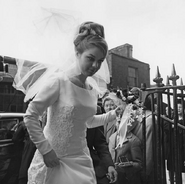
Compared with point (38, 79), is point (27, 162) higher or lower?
lower

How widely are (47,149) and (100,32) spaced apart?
89cm

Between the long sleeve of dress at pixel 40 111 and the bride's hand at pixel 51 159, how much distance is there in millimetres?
24

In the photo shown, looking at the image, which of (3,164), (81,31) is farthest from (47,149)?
(3,164)

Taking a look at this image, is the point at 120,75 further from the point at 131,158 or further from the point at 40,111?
the point at 40,111

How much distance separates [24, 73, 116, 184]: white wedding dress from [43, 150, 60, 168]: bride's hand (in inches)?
1.1

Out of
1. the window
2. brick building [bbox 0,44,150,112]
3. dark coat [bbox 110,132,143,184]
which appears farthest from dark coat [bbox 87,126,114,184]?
the window

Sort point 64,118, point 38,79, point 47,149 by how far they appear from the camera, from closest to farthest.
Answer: point 47,149 < point 64,118 < point 38,79

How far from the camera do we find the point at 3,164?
144 inches

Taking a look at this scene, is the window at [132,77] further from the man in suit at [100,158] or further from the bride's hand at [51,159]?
the bride's hand at [51,159]

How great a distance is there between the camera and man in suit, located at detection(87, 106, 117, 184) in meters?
1.78

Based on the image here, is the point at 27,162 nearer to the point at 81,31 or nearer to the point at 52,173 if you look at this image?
the point at 52,173

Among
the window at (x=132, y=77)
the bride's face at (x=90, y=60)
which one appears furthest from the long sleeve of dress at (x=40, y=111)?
the window at (x=132, y=77)

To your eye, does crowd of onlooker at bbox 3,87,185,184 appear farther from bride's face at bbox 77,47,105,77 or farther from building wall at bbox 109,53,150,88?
building wall at bbox 109,53,150,88

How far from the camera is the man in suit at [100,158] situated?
1.78 metres
